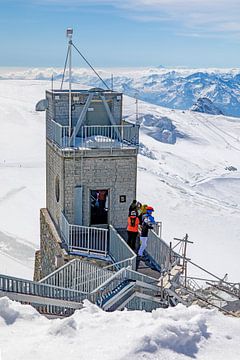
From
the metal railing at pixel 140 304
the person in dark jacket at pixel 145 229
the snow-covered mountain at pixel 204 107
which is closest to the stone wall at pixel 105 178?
→ the person in dark jacket at pixel 145 229

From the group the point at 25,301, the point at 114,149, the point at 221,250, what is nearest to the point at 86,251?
the point at 114,149

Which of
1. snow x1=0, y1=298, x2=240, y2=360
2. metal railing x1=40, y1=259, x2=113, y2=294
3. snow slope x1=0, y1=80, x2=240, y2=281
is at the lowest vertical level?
snow slope x1=0, y1=80, x2=240, y2=281

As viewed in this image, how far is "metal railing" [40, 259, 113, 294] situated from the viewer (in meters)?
14.1

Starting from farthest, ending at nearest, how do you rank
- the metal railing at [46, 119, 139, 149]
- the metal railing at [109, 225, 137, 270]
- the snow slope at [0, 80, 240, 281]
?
the snow slope at [0, 80, 240, 281] < the metal railing at [46, 119, 139, 149] < the metal railing at [109, 225, 137, 270]

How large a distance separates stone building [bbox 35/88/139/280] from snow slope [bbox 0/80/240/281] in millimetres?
10254

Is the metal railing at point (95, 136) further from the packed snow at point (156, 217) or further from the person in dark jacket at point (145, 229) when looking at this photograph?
the packed snow at point (156, 217)

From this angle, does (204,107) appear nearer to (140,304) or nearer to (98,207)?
(98,207)

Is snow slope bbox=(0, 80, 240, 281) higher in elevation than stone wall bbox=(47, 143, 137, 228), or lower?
lower

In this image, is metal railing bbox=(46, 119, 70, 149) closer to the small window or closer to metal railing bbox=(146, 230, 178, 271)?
the small window

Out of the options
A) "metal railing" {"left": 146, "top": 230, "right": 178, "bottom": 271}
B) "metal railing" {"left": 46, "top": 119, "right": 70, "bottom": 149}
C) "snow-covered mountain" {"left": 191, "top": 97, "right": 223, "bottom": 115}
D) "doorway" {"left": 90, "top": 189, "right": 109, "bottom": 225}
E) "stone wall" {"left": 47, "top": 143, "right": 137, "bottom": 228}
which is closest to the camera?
"metal railing" {"left": 146, "top": 230, "right": 178, "bottom": 271}

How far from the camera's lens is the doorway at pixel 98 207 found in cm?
1777

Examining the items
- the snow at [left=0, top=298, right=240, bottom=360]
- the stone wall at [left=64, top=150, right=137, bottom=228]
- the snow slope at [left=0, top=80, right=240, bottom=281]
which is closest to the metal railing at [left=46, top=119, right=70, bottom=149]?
the stone wall at [left=64, top=150, right=137, bottom=228]

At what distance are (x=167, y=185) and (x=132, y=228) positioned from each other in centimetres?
3375

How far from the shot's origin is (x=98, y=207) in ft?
58.5
